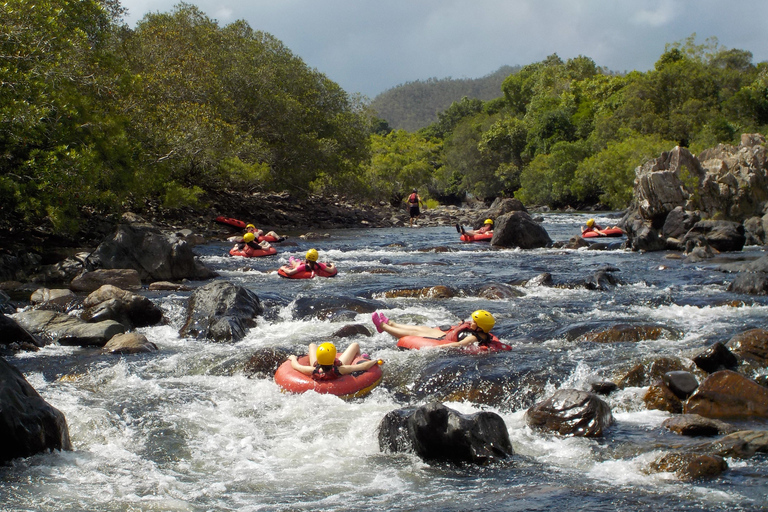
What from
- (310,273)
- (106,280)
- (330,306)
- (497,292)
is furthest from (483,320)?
(106,280)

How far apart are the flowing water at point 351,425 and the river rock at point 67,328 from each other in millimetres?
378

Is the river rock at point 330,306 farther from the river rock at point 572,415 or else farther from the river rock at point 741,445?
the river rock at point 741,445

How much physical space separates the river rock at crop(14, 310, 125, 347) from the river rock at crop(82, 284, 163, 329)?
445mm

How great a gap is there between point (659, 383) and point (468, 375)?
2.39m

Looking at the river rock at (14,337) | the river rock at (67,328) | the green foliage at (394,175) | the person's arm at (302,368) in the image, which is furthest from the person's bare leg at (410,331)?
the green foliage at (394,175)

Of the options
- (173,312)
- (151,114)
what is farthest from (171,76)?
(173,312)

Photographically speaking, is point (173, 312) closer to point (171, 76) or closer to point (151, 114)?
point (151, 114)

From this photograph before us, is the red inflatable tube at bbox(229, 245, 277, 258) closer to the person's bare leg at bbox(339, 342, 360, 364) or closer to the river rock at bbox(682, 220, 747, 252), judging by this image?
the person's bare leg at bbox(339, 342, 360, 364)

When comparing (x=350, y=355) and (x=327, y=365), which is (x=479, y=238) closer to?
(x=350, y=355)

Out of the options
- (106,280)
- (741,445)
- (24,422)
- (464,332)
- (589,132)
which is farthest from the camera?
(589,132)

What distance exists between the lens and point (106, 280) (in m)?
15.1

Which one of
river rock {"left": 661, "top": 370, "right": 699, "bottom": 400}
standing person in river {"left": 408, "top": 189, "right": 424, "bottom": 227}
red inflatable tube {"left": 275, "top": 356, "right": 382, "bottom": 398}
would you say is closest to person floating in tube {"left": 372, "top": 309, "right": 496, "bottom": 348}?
red inflatable tube {"left": 275, "top": 356, "right": 382, "bottom": 398}

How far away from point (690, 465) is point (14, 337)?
982 centimetres

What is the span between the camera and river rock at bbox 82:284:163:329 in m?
12.1
